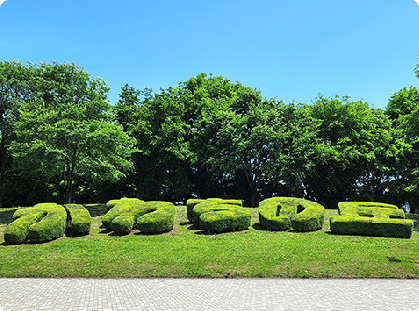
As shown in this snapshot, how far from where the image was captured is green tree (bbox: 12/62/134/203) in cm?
1912

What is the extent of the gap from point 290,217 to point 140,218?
27.3ft

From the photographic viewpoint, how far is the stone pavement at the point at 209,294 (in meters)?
6.94

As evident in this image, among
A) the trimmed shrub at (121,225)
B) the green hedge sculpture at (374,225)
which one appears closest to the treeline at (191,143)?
the trimmed shrub at (121,225)

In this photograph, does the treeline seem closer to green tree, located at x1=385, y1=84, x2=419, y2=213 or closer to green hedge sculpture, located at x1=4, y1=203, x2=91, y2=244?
green tree, located at x1=385, y1=84, x2=419, y2=213

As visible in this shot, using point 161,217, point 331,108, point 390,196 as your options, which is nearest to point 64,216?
point 161,217

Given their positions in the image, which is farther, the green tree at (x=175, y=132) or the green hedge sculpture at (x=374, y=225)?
the green tree at (x=175, y=132)

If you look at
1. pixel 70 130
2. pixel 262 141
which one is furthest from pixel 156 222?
pixel 262 141

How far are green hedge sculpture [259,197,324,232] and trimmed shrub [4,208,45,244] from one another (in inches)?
471

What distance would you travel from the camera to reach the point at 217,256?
36.9 feet

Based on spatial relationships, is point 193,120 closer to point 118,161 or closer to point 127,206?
point 118,161

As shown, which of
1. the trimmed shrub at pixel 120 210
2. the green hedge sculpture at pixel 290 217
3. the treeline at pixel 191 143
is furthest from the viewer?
the treeline at pixel 191 143

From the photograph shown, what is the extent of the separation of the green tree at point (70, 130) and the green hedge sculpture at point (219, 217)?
8.45 meters

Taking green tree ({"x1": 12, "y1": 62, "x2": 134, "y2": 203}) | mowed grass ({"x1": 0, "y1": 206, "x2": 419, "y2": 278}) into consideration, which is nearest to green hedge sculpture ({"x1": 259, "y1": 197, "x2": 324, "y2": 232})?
mowed grass ({"x1": 0, "y1": 206, "x2": 419, "y2": 278})

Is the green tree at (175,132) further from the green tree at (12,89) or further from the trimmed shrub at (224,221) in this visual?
the trimmed shrub at (224,221)
